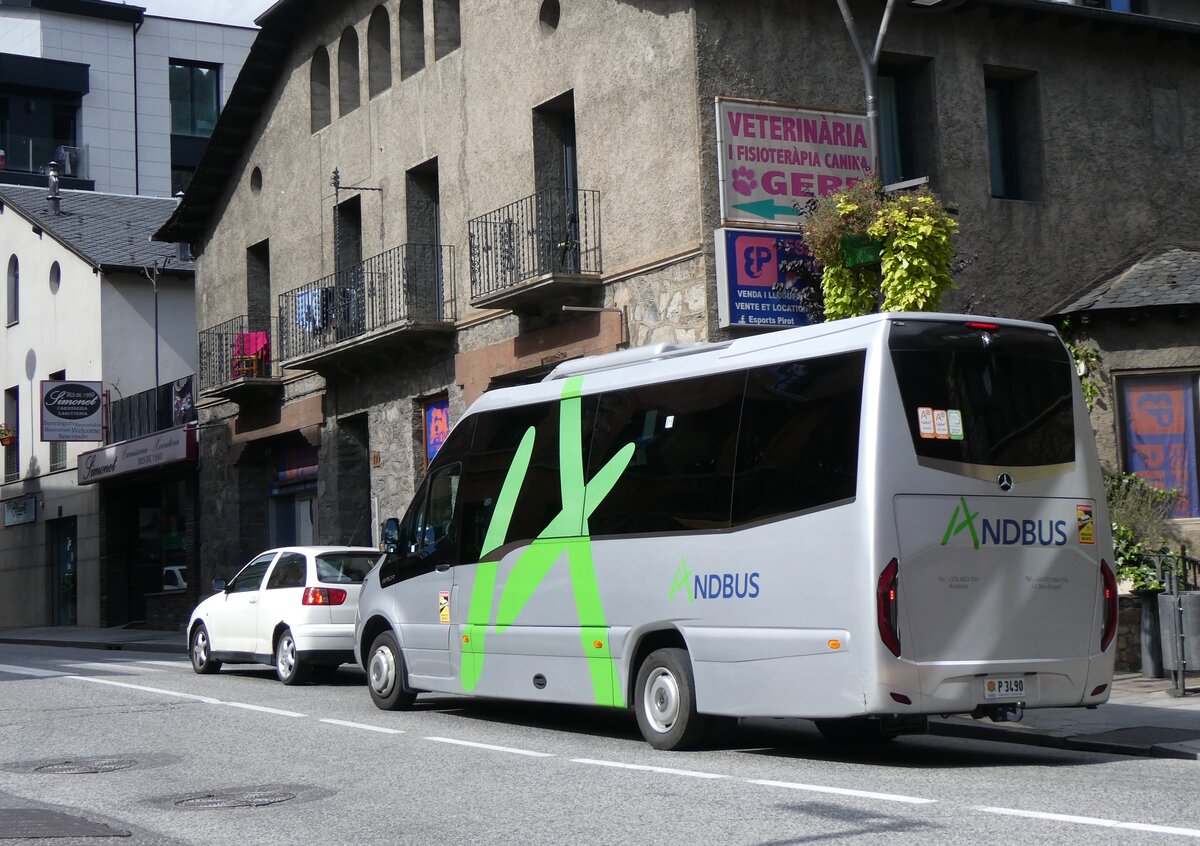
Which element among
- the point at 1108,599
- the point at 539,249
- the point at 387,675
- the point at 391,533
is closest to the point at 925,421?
the point at 1108,599

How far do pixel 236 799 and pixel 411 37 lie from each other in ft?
59.8

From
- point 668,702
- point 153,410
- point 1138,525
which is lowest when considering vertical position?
point 668,702

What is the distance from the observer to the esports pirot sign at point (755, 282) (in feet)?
59.6

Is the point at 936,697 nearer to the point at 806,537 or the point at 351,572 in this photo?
the point at 806,537

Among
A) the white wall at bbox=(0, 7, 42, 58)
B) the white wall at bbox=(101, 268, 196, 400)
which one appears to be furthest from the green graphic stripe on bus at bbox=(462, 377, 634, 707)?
the white wall at bbox=(0, 7, 42, 58)

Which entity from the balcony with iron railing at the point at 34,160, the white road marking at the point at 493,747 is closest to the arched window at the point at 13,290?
the balcony with iron railing at the point at 34,160

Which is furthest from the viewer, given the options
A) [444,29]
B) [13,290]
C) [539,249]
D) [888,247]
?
[13,290]

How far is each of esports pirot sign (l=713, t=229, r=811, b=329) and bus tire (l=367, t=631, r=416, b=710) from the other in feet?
18.6

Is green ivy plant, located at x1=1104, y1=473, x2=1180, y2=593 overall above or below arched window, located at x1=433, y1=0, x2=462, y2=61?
below

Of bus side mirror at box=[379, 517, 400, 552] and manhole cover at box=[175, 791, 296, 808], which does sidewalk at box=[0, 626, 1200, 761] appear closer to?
bus side mirror at box=[379, 517, 400, 552]

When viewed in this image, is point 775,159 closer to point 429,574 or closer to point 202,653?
point 429,574

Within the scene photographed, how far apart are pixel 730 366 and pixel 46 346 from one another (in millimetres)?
31468

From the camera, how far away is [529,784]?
955 centimetres

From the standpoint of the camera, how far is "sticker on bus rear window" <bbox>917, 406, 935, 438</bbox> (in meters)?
10.2
